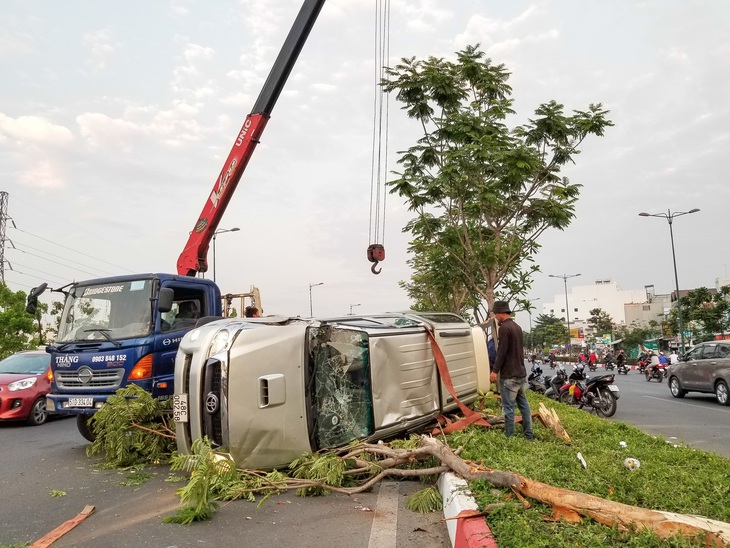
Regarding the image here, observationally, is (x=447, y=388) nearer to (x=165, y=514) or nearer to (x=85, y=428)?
(x=165, y=514)

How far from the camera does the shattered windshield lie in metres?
5.91

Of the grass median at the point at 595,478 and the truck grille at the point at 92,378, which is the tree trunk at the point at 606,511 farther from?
the truck grille at the point at 92,378

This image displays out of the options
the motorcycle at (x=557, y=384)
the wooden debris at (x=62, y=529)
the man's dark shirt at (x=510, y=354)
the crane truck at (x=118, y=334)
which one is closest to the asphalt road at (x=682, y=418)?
the motorcycle at (x=557, y=384)

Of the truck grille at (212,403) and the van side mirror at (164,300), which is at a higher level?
the van side mirror at (164,300)

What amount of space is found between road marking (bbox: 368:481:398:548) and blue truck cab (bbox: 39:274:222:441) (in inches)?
135

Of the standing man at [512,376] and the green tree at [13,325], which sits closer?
the standing man at [512,376]

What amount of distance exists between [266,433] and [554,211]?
33.5ft

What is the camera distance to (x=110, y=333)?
758 centimetres

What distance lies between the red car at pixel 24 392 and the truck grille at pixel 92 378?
268 cm

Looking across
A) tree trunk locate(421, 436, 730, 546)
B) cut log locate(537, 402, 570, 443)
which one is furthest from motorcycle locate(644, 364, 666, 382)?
tree trunk locate(421, 436, 730, 546)

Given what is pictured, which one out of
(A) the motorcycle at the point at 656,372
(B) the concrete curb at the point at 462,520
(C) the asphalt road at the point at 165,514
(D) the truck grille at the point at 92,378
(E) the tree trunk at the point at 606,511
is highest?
(D) the truck grille at the point at 92,378

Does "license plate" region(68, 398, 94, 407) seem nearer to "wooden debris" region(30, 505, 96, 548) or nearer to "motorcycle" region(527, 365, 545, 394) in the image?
"wooden debris" region(30, 505, 96, 548)

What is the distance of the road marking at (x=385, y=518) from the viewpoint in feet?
13.6

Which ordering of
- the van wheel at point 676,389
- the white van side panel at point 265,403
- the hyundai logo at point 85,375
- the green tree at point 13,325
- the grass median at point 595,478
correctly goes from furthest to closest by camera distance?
the green tree at point 13,325 → the van wheel at point 676,389 → the hyundai logo at point 85,375 → the white van side panel at point 265,403 → the grass median at point 595,478
